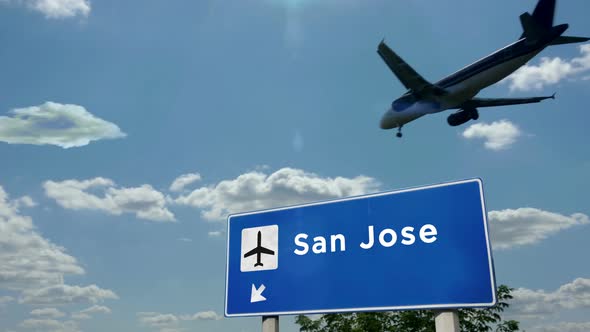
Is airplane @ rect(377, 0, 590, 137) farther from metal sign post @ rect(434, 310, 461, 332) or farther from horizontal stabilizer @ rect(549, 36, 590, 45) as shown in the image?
metal sign post @ rect(434, 310, 461, 332)

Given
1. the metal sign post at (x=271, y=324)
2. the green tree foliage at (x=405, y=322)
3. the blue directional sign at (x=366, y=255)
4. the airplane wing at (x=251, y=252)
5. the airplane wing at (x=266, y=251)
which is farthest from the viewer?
the green tree foliage at (x=405, y=322)

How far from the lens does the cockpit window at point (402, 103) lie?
2079 inches

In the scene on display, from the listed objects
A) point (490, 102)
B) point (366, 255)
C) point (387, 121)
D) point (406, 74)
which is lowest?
point (366, 255)

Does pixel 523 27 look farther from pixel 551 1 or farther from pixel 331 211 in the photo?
pixel 331 211

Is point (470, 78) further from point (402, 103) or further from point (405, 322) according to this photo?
point (405, 322)

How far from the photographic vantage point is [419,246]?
25.6ft

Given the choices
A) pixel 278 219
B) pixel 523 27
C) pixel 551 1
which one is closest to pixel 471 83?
pixel 523 27

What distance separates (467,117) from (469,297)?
171 feet

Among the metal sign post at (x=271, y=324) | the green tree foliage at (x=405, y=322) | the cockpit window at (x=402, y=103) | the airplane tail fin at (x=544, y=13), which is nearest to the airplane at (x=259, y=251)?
the metal sign post at (x=271, y=324)

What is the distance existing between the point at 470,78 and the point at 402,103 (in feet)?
22.8

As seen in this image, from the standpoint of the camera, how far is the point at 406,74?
50531 millimetres

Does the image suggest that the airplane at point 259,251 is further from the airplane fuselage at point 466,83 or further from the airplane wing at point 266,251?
the airplane fuselage at point 466,83

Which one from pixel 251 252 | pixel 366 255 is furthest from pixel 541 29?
pixel 366 255

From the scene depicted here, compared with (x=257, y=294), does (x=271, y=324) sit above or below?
below
